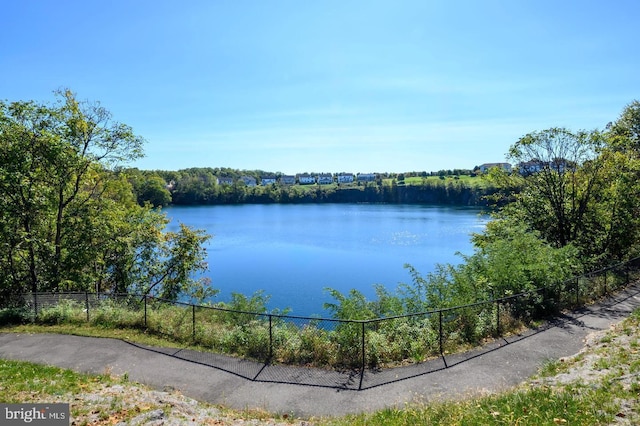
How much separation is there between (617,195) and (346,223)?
66.5m

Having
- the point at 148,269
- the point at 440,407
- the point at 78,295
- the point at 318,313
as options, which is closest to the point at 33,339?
the point at 78,295

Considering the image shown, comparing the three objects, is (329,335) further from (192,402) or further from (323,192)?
(323,192)

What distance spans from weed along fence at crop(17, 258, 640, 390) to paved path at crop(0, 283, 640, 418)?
0.29ft

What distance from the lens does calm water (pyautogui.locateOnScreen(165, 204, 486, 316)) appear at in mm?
31422

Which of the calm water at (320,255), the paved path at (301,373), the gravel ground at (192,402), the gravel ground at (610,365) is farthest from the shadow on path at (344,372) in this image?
the calm water at (320,255)

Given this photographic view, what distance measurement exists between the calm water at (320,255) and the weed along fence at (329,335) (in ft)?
42.2

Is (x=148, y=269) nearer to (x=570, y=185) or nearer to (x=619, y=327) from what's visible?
(x=619, y=327)

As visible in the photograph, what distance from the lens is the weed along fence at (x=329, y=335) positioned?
9430 mm

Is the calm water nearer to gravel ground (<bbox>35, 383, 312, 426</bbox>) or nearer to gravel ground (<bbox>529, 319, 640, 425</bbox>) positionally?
gravel ground (<bbox>529, 319, 640, 425</bbox>)

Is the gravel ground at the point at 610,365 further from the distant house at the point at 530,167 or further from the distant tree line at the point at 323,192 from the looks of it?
the distant tree line at the point at 323,192

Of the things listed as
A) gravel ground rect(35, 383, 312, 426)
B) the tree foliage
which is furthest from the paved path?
the tree foliage

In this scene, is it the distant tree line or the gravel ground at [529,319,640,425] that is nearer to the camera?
the gravel ground at [529,319,640,425]

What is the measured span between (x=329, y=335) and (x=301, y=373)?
1515mm

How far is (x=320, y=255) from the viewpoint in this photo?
46781 mm
